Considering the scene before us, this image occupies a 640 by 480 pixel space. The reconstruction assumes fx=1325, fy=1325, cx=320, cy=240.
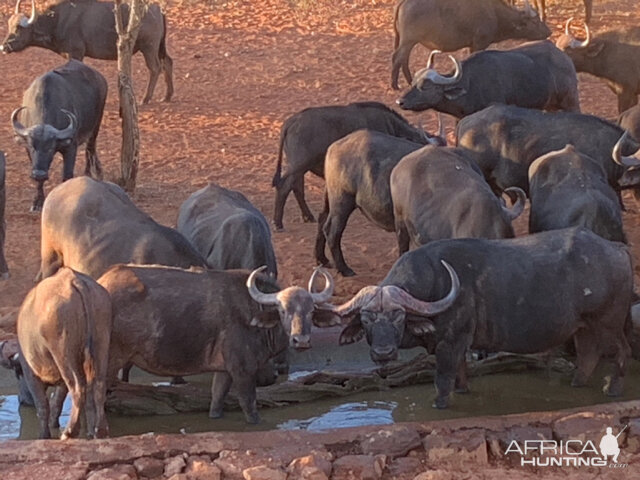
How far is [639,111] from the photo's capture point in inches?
534

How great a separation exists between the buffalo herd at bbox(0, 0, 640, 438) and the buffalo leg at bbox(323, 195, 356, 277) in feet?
0.04

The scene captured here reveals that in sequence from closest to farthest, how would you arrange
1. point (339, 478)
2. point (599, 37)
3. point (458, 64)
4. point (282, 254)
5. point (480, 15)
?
point (339, 478) → point (282, 254) → point (458, 64) → point (599, 37) → point (480, 15)

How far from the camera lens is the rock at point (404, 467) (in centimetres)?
735

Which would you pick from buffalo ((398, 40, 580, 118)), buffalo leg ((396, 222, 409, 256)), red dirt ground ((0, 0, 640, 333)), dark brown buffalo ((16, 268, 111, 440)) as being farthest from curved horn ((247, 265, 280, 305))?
buffalo ((398, 40, 580, 118))

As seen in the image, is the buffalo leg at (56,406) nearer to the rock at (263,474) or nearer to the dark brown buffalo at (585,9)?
the rock at (263,474)

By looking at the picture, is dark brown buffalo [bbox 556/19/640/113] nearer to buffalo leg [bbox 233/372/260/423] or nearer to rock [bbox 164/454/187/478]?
buffalo leg [bbox 233/372/260/423]

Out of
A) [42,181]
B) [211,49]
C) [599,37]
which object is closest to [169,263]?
[42,181]

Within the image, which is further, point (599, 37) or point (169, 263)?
point (599, 37)

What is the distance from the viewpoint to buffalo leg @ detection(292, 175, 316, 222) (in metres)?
13.1

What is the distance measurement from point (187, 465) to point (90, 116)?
8.25 m

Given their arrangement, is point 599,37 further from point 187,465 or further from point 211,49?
point 187,465

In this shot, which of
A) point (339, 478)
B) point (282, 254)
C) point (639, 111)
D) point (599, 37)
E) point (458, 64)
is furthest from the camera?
point (599, 37)

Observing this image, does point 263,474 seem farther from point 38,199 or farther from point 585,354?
point 38,199

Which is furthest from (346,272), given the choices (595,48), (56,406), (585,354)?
(595,48)
